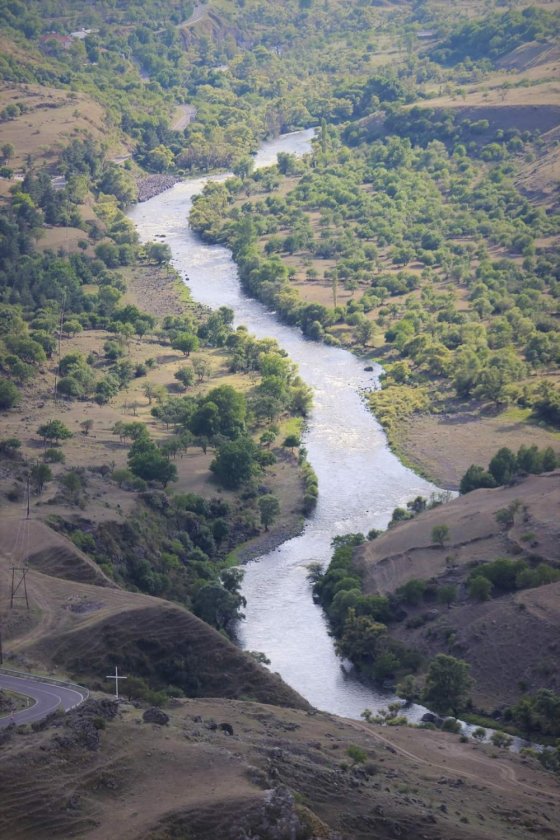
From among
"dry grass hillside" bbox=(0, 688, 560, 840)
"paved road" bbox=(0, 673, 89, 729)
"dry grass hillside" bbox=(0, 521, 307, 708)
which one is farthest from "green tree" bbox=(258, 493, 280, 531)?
"paved road" bbox=(0, 673, 89, 729)

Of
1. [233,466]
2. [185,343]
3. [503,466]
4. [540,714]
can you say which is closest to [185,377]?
[185,343]

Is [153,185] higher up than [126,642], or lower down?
lower down

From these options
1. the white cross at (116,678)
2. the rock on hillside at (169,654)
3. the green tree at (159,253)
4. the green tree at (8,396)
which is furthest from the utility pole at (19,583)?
the green tree at (159,253)

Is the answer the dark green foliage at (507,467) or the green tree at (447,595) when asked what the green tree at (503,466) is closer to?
the dark green foliage at (507,467)

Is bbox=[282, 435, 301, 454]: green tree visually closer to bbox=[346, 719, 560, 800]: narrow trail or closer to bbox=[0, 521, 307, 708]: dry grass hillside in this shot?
bbox=[0, 521, 307, 708]: dry grass hillside

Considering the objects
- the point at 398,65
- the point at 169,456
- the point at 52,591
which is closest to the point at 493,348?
the point at 169,456

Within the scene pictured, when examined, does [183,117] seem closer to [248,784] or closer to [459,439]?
[459,439]

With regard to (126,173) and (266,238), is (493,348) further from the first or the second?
(126,173)
